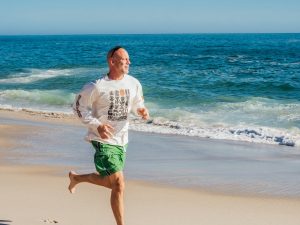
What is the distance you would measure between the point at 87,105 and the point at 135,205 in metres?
1.71

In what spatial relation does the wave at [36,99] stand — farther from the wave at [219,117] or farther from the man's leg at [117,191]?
the man's leg at [117,191]

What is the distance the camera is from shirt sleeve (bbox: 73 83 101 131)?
4245 millimetres

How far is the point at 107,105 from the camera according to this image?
4.33m

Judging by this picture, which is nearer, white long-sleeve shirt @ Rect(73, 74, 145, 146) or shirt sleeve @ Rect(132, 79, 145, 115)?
white long-sleeve shirt @ Rect(73, 74, 145, 146)

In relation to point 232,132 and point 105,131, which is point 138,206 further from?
point 232,132

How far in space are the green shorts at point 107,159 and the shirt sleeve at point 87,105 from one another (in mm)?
171

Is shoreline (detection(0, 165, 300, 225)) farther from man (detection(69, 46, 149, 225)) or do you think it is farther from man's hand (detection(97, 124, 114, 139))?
man's hand (detection(97, 124, 114, 139))

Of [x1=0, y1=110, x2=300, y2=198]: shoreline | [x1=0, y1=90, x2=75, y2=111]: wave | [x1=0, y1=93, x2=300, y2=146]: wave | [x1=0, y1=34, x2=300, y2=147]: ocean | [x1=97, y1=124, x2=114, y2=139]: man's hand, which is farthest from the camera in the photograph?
[x1=0, y1=90, x2=75, y2=111]: wave

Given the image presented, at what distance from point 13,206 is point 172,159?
3.87m

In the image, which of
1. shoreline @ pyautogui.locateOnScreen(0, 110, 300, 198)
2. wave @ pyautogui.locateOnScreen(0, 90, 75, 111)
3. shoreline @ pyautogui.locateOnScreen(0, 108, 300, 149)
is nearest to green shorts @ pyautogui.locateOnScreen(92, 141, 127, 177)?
shoreline @ pyautogui.locateOnScreen(0, 110, 300, 198)

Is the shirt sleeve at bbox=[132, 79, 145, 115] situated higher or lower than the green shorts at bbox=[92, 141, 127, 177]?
Answer: higher

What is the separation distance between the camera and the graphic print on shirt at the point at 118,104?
4316 millimetres

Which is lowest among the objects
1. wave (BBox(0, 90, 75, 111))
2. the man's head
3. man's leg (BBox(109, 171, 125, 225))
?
wave (BBox(0, 90, 75, 111))

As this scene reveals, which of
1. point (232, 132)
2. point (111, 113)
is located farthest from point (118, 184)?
point (232, 132)
